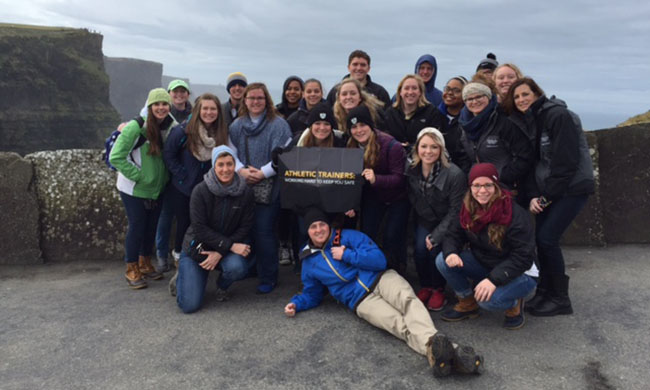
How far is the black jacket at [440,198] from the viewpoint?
15.6 feet

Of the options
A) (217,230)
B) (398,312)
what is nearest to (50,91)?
(217,230)

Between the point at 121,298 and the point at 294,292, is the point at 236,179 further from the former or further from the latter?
the point at 121,298

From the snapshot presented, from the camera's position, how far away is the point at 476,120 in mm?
4918

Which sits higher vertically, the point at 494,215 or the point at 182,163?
the point at 182,163

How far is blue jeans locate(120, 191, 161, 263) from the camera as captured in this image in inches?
225

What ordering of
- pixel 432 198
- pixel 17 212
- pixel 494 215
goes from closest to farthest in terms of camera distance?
pixel 494 215, pixel 432 198, pixel 17 212

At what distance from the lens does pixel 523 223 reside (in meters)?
4.27

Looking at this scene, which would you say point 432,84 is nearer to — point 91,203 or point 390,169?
point 390,169

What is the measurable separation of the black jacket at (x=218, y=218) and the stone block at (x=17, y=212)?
2.93 metres

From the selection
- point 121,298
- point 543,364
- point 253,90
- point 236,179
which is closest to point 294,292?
point 236,179

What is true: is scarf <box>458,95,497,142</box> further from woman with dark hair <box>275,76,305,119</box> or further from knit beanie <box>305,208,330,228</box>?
woman with dark hair <box>275,76,305,119</box>

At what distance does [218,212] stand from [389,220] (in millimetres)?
1927

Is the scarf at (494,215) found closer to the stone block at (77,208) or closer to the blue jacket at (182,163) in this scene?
the blue jacket at (182,163)

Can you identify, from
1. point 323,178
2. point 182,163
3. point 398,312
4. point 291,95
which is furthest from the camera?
point 291,95
